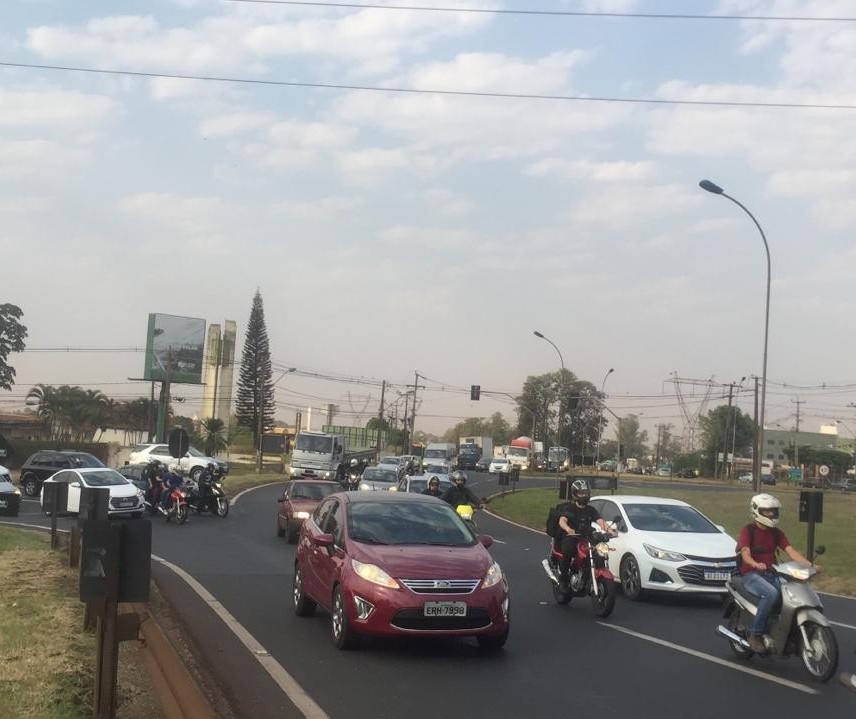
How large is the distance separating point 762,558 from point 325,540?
4313 mm

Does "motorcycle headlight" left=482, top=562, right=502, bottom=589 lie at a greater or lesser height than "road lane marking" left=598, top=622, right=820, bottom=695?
greater

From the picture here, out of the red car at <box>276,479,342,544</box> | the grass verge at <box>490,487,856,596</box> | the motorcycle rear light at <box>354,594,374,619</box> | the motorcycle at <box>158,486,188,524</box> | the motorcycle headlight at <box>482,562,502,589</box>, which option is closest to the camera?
the motorcycle rear light at <box>354,594,374,619</box>

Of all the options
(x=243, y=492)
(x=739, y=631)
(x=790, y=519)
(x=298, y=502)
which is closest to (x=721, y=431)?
(x=243, y=492)

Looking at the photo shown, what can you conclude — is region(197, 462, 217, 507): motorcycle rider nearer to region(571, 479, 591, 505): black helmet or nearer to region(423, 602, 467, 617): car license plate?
region(571, 479, 591, 505): black helmet

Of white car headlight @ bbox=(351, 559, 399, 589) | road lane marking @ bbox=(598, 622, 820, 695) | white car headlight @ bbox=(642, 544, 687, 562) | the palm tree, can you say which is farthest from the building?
white car headlight @ bbox=(351, 559, 399, 589)

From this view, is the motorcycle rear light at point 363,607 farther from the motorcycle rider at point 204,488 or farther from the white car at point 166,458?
the white car at point 166,458

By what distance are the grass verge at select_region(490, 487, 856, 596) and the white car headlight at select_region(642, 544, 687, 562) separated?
577cm

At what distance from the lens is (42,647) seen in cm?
816

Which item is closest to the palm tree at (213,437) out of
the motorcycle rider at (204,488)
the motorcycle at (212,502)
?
the motorcycle at (212,502)

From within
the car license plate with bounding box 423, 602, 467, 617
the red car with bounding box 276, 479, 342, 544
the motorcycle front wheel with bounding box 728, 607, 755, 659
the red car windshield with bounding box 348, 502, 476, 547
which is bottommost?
the red car with bounding box 276, 479, 342, 544

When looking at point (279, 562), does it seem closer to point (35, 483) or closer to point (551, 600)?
point (551, 600)

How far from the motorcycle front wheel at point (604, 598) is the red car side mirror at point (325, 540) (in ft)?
12.0

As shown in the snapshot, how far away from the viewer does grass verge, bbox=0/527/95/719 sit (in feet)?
21.0

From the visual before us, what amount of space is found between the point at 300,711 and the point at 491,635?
107 inches
